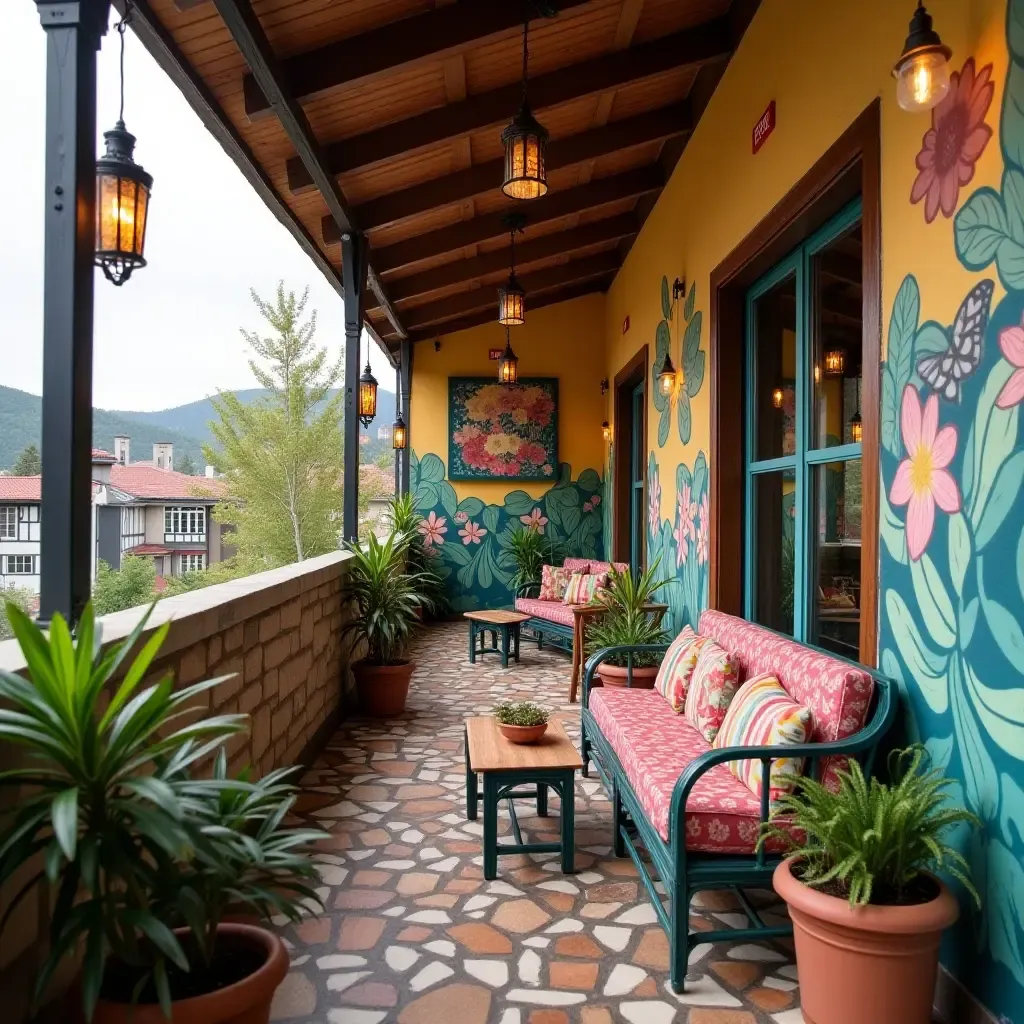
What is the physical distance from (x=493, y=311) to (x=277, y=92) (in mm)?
5602

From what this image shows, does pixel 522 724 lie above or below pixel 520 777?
above

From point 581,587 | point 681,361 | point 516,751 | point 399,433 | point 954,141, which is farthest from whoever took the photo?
point 399,433

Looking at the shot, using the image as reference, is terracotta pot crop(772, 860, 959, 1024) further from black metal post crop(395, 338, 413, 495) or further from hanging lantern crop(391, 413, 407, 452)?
hanging lantern crop(391, 413, 407, 452)

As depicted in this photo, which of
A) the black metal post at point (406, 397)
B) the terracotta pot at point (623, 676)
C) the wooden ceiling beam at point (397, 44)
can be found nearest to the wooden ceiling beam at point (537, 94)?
the wooden ceiling beam at point (397, 44)

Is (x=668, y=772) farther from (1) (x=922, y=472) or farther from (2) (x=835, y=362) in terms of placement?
(2) (x=835, y=362)

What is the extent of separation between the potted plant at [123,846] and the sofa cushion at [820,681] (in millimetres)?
1530

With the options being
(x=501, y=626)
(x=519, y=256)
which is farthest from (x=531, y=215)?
(x=501, y=626)

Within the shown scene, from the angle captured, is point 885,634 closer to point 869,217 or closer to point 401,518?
point 869,217

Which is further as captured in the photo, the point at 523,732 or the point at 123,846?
the point at 523,732

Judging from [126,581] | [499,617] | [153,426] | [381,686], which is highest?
[153,426]

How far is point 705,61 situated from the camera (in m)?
4.41

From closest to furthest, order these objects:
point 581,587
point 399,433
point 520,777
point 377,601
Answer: point 520,777 → point 377,601 → point 581,587 → point 399,433

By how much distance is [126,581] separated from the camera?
27.5 meters

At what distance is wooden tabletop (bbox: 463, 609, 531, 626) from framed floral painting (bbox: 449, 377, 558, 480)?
2.43m
